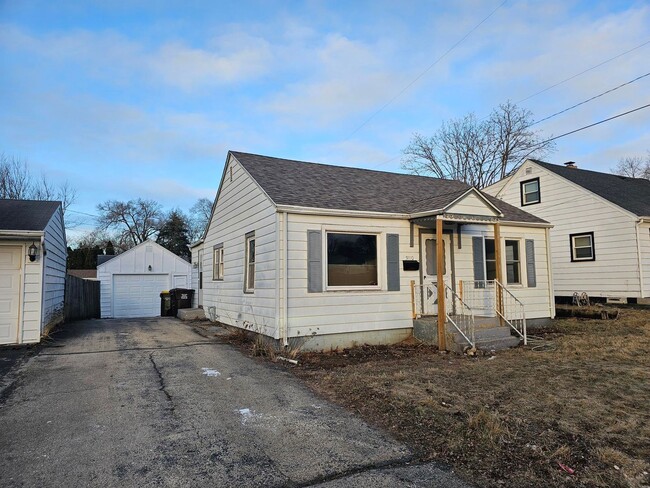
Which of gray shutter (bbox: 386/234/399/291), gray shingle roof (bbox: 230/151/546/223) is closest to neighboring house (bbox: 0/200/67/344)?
gray shingle roof (bbox: 230/151/546/223)

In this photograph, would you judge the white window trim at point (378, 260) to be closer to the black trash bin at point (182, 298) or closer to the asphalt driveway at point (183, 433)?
the asphalt driveway at point (183, 433)

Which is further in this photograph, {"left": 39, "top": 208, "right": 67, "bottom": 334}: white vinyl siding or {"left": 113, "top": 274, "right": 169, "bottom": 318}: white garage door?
{"left": 113, "top": 274, "right": 169, "bottom": 318}: white garage door

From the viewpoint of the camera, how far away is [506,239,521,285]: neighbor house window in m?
10.9

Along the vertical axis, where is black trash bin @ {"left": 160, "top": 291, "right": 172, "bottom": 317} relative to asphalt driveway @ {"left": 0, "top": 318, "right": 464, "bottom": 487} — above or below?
above

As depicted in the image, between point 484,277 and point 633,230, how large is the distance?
7.48 meters

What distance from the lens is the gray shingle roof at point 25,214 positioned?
8.48 metres

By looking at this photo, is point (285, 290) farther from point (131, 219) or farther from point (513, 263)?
point (131, 219)

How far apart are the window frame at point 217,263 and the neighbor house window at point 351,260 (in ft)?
16.0

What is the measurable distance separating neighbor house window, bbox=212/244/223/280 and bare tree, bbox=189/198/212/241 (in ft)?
130

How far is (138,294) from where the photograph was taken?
22.9 meters

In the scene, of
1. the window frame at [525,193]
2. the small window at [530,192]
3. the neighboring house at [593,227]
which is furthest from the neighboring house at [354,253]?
the small window at [530,192]

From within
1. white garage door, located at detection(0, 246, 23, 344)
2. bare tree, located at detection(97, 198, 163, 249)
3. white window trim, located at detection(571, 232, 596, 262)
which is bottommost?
white garage door, located at detection(0, 246, 23, 344)

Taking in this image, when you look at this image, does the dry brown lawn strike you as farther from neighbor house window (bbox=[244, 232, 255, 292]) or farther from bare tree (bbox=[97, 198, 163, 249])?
bare tree (bbox=[97, 198, 163, 249])

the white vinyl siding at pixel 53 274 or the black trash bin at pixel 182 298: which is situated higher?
the white vinyl siding at pixel 53 274
